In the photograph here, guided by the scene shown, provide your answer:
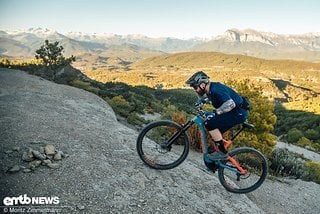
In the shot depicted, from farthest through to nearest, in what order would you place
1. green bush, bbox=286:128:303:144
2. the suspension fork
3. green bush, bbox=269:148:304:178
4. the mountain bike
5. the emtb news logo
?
green bush, bbox=286:128:303:144, green bush, bbox=269:148:304:178, the suspension fork, the mountain bike, the emtb news logo

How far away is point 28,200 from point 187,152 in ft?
12.8

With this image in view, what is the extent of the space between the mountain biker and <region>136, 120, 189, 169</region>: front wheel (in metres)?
0.83

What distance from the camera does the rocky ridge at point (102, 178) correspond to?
597 centimetres

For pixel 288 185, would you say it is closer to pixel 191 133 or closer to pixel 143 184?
pixel 191 133

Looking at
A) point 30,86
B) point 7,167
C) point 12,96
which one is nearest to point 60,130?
point 7,167

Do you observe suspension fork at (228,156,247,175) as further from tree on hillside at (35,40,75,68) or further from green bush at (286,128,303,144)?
green bush at (286,128,303,144)

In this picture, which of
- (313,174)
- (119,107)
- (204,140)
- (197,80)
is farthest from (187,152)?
(119,107)

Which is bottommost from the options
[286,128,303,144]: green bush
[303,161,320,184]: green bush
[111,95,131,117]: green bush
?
[286,128,303,144]: green bush

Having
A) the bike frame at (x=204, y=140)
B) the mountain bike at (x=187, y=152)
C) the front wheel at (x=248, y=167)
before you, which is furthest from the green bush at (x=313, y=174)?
the bike frame at (x=204, y=140)

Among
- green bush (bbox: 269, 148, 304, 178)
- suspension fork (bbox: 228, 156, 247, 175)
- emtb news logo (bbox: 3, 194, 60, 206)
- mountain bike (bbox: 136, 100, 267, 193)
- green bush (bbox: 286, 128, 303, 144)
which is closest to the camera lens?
emtb news logo (bbox: 3, 194, 60, 206)

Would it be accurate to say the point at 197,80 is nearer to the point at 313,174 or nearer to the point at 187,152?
the point at 187,152

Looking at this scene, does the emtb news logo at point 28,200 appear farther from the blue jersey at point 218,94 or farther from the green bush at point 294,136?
the green bush at point 294,136

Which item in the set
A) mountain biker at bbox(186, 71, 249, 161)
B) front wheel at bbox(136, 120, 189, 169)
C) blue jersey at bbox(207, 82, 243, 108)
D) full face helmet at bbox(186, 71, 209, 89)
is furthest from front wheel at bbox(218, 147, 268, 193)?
full face helmet at bbox(186, 71, 209, 89)

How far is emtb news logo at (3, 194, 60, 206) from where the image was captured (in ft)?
17.8
